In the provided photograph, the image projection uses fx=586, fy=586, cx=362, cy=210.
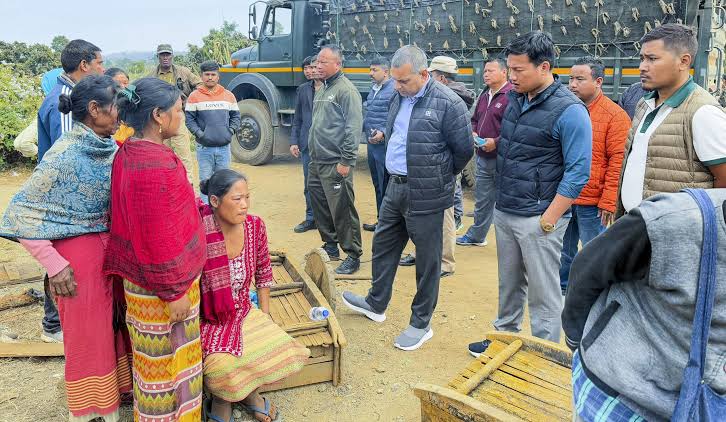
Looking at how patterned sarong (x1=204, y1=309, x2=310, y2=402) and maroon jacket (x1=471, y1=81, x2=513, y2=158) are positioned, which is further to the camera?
maroon jacket (x1=471, y1=81, x2=513, y2=158)

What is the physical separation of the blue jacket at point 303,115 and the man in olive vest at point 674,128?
3.98 metres

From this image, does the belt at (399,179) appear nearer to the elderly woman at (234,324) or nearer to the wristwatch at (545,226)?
the wristwatch at (545,226)

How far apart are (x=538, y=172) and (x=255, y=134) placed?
7.54 metres

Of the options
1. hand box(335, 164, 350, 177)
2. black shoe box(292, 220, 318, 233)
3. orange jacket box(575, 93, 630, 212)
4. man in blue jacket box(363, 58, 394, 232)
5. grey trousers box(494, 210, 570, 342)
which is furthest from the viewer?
black shoe box(292, 220, 318, 233)

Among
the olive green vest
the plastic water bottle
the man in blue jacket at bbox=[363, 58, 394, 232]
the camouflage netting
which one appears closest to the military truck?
the camouflage netting

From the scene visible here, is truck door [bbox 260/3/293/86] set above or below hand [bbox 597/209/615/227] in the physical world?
above

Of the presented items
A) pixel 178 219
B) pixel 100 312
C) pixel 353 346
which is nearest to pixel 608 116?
pixel 353 346

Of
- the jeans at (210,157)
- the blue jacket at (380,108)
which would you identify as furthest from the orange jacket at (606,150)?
the jeans at (210,157)

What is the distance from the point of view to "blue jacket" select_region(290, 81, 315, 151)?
20.4 feet

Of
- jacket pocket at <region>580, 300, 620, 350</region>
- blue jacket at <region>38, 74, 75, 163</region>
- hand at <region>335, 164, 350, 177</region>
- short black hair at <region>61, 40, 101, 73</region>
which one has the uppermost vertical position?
short black hair at <region>61, 40, 101, 73</region>

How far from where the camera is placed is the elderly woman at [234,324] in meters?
2.73

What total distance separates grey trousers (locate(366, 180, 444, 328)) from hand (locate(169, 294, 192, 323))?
1587 mm

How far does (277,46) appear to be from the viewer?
991 cm

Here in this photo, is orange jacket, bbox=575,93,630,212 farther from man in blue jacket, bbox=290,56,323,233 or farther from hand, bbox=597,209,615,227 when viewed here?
man in blue jacket, bbox=290,56,323,233
